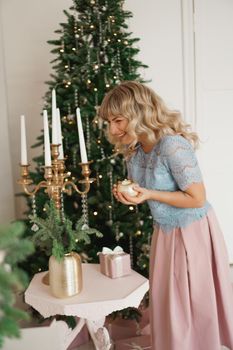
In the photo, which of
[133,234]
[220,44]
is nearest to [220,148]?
[220,44]

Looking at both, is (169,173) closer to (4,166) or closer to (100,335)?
(100,335)

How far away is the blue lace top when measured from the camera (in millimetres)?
1391

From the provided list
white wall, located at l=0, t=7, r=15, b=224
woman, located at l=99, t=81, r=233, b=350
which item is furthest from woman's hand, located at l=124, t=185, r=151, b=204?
white wall, located at l=0, t=7, r=15, b=224

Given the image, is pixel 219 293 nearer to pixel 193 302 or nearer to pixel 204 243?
pixel 193 302

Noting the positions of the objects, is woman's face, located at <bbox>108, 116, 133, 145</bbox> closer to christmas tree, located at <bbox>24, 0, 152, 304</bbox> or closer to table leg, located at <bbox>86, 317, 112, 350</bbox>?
christmas tree, located at <bbox>24, 0, 152, 304</bbox>

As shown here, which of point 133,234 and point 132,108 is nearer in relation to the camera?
point 132,108

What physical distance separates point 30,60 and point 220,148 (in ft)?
5.58

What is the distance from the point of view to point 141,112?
1.43 meters

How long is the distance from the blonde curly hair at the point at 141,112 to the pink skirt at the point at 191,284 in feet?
1.30

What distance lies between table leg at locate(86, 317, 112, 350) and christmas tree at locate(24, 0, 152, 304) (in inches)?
17.3

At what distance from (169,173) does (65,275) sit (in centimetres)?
56

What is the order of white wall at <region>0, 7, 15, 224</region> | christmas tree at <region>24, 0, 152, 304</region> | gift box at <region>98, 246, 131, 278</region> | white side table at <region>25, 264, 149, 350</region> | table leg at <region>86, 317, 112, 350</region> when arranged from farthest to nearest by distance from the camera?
1. white wall at <region>0, 7, 15, 224</region>
2. christmas tree at <region>24, 0, 152, 304</region>
3. table leg at <region>86, 317, 112, 350</region>
4. gift box at <region>98, 246, 131, 278</region>
5. white side table at <region>25, 264, 149, 350</region>

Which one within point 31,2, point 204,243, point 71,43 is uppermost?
point 31,2

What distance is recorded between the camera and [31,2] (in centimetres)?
275
